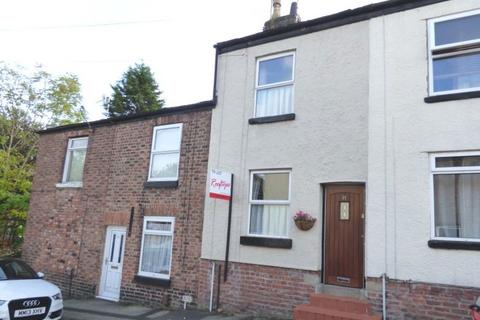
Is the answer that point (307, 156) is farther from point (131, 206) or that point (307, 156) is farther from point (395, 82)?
point (131, 206)

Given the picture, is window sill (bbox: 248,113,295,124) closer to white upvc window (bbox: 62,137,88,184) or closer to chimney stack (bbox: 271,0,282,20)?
chimney stack (bbox: 271,0,282,20)

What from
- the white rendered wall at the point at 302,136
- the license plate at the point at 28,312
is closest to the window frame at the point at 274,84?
the white rendered wall at the point at 302,136

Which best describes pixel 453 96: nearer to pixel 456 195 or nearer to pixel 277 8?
pixel 456 195

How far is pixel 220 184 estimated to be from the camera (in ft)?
28.8

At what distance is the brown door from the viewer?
7613mm

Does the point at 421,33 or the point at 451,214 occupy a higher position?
the point at 421,33

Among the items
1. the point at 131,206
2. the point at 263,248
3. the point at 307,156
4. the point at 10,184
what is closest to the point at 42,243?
the point at 131,206

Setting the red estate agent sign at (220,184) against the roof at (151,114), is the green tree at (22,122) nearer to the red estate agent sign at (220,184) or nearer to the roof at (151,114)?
the roof at (151,114)

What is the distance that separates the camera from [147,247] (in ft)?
34.4

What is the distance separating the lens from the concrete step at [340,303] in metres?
6.90

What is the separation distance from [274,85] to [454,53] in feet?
12.5

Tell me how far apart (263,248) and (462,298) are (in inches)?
151

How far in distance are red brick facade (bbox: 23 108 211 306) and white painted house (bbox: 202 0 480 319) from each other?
0.67 meters

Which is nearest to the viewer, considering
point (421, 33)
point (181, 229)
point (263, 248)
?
point (421, 33)
